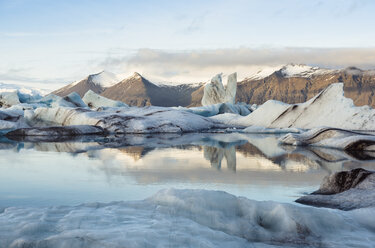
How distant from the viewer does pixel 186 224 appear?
1.86 m

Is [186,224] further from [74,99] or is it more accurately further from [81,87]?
[81,87]

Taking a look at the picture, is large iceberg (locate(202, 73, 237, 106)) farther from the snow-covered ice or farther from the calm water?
the calm water

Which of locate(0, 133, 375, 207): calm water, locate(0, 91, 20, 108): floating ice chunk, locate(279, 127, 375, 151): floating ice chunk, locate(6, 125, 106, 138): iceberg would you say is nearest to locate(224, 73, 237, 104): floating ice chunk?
locate(0, 91, 20, 108): floating ice chunk

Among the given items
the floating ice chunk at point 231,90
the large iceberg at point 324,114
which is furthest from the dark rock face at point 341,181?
the floating ice chunk at point 231,90

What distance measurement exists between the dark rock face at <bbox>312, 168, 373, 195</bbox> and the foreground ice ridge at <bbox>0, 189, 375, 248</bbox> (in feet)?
2.34

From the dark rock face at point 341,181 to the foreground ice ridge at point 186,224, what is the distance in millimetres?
714

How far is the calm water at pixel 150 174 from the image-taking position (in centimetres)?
288

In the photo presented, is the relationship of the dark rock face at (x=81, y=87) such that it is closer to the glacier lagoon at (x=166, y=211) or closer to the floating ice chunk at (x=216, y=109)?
the floating ice chunk at (x=216, y=109)

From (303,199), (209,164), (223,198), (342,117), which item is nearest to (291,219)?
(223,198)

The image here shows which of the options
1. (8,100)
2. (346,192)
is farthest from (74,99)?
(346,192)

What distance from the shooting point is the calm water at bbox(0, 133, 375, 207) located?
2.88m

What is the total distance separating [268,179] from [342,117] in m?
10.8

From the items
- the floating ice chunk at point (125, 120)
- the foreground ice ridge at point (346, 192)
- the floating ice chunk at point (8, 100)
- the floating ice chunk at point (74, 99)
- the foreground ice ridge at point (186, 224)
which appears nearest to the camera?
the foreground ice ridge at point (186, 224)

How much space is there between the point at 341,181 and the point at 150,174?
1717 mm
